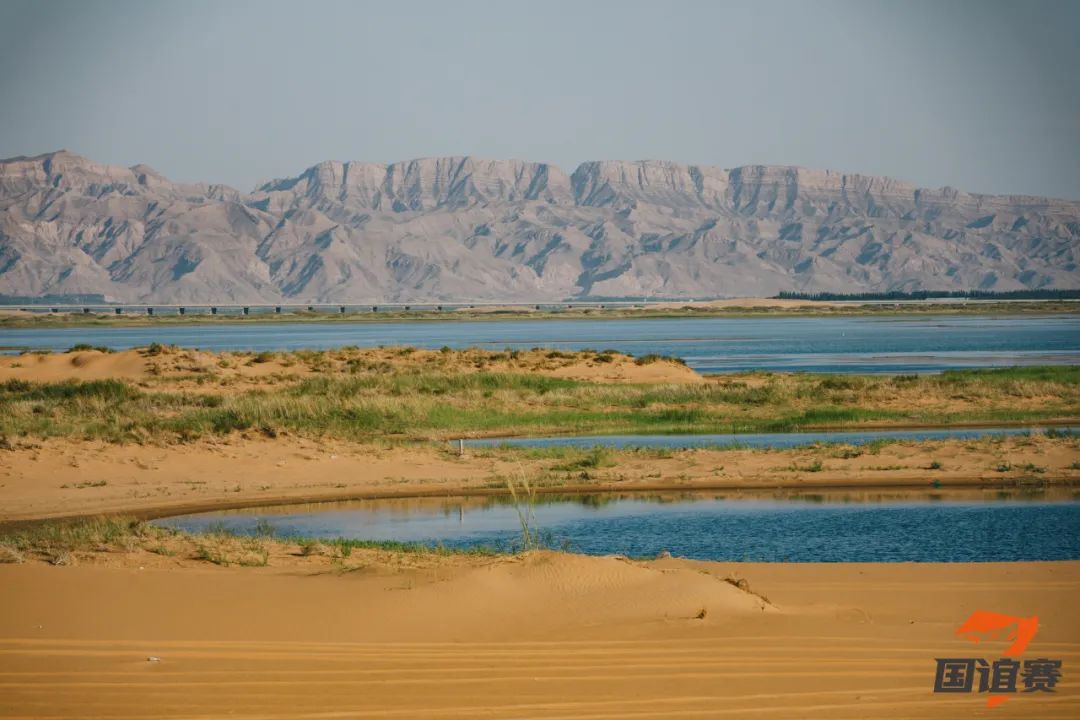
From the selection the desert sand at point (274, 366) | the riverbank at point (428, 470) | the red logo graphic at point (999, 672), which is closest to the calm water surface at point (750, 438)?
the riverbank at point (428, 470)

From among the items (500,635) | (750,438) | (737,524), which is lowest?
(750,438)

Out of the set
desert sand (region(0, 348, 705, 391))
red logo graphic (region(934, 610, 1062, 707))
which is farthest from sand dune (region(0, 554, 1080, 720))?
desert sand (region(0, 348, 705, 391))

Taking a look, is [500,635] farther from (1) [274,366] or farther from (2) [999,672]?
(1) [274,366]

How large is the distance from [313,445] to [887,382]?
23.0 metres

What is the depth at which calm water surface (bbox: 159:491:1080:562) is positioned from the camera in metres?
18.3

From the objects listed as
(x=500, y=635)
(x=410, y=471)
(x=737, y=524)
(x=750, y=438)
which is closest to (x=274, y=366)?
(x=750, y=438)

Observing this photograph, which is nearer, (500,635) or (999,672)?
(999,672)

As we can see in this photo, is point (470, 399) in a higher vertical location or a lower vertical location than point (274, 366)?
lower

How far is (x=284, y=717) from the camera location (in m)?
9.10

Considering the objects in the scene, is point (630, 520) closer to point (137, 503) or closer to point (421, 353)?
point (137, 503)

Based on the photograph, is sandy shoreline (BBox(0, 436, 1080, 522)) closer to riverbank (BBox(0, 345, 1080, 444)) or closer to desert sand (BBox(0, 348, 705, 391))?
riverbank (BBox(0, 345, 1080, 444))

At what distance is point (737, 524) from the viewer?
68.6 ft

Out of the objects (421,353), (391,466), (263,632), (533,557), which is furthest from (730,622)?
(421,353)

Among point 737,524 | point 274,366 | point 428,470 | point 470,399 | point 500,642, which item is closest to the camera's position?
point 500,642
